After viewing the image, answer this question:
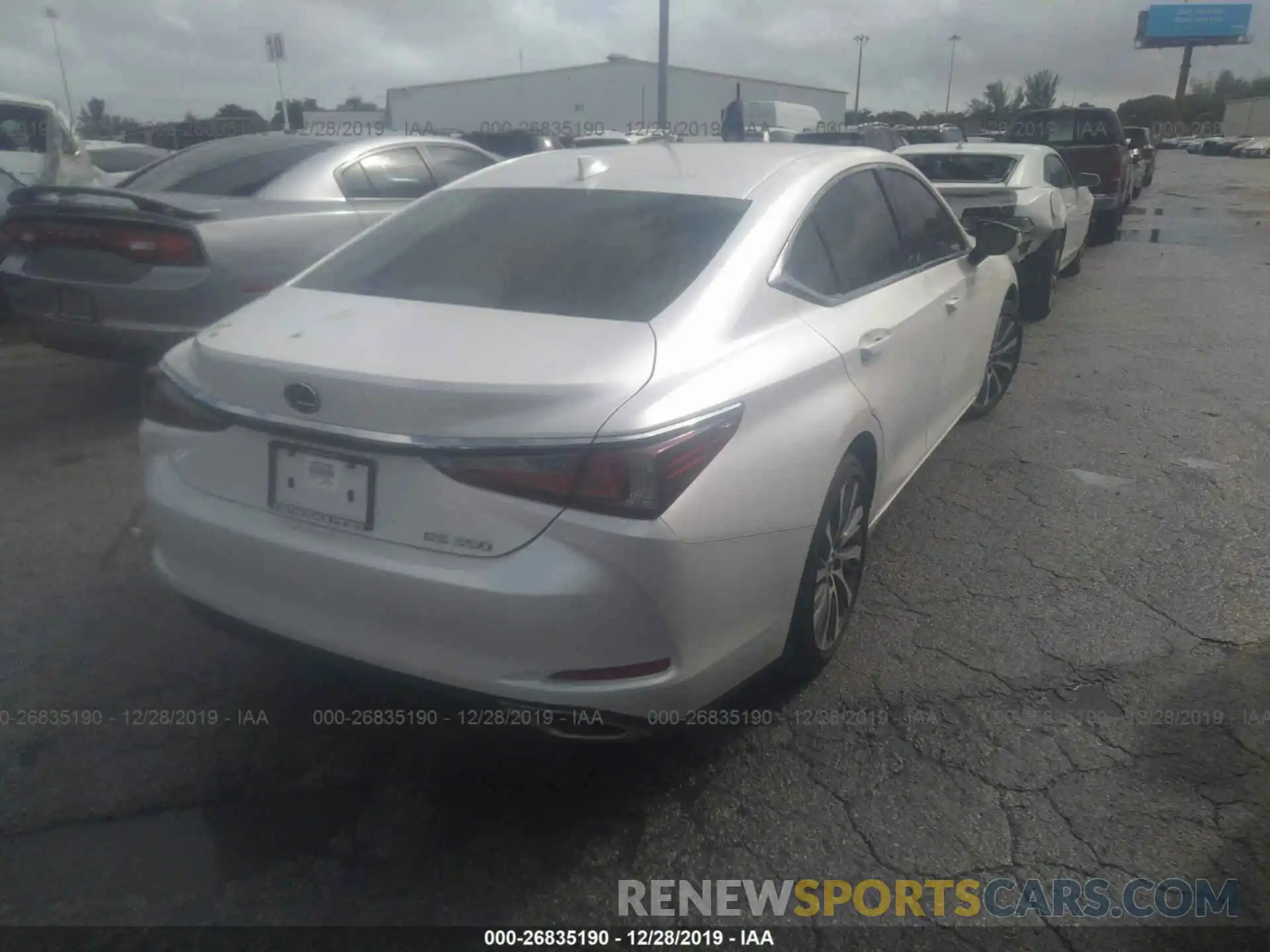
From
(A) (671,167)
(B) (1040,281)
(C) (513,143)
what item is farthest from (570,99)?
(A) (671,167)

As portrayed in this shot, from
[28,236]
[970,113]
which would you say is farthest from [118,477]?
[970,113]

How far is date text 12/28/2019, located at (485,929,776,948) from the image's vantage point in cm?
214

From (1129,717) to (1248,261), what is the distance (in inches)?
483

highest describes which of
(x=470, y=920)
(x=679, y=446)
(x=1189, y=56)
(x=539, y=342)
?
(x=1189, y=56)

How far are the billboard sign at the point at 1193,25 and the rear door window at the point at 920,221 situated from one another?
291 ft

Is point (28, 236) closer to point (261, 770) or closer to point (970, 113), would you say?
point (261, 770)

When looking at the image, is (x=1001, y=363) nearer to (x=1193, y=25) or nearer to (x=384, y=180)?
(x=384, y=180)

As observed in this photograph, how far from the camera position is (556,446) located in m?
2.03

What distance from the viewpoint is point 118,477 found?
15.5ft

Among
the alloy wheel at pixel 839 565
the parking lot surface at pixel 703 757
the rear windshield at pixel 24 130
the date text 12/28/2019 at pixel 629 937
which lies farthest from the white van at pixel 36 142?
the date text 12/28/2019 at pixel 629 937

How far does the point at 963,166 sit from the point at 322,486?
797 cm

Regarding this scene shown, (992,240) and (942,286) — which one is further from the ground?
(992,240)

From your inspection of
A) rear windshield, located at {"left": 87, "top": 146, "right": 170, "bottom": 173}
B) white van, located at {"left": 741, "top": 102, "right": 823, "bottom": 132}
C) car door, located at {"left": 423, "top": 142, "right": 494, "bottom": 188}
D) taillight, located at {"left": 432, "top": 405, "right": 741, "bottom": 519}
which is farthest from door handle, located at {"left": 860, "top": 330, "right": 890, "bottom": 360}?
white van, located at {"left": 741, "top": 102, "right": 823, "bottom": 132}

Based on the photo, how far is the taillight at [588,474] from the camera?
204 cm
